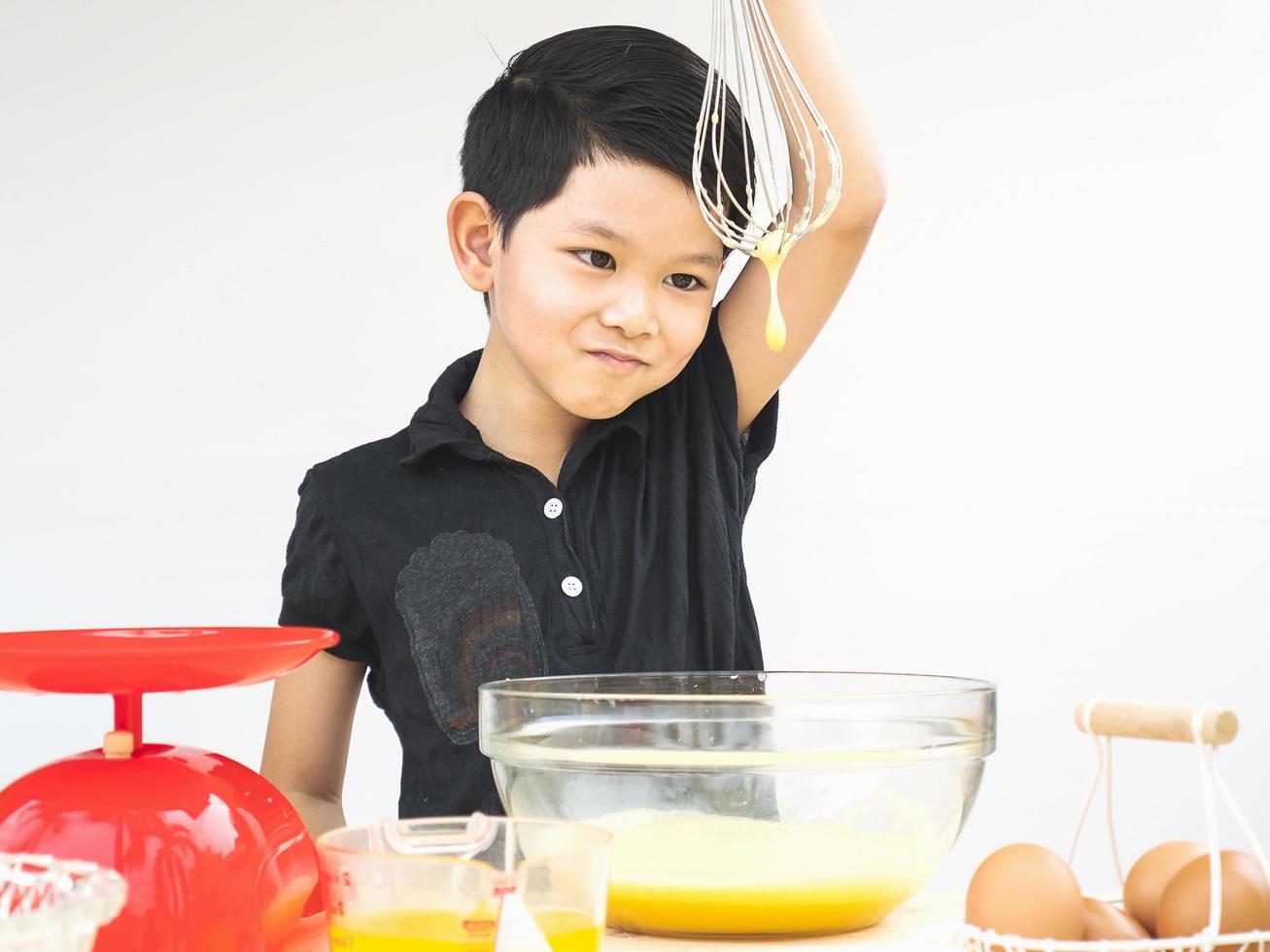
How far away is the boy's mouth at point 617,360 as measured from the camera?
938 mm

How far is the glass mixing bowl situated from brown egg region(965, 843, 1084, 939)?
6 centimetres

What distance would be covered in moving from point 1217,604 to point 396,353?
108 centimetres

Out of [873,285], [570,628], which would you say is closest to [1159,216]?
[873,285]

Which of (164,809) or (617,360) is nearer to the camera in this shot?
(164,809)

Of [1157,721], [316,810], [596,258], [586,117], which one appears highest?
[586,117]

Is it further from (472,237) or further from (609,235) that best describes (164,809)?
(472,237)

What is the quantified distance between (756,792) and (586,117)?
0.54 metres

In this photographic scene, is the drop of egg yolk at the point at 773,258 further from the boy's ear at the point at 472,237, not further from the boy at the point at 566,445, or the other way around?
the boy's ear at the point at 472,237

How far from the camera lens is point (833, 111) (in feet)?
2.99

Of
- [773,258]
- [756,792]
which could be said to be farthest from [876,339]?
[756,792]

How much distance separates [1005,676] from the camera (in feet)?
6.01

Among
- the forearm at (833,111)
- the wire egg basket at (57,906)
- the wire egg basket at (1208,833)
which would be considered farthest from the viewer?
the forearm at (833,111)

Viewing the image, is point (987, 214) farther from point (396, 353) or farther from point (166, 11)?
point (166, 11)

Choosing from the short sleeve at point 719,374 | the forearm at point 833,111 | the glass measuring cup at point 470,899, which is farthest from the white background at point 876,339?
the glass measuring cup at point 470,899
